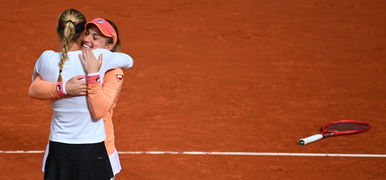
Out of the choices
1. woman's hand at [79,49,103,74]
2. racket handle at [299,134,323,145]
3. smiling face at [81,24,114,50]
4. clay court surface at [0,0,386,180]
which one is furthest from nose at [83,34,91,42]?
racket handle at [299,134,323,145]

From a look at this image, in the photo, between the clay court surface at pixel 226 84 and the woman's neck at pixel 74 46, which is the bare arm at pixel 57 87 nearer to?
the woman's neck at pixel 74 46

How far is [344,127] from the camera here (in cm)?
920

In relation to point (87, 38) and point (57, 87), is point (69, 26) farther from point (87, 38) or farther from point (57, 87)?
point (57, 87)

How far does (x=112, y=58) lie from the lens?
4.14 m

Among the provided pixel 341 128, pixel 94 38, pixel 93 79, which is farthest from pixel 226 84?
pixel 93 79

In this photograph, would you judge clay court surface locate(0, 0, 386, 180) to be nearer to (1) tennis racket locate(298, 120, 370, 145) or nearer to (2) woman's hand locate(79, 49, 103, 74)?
(1) tennis racket locate(298, 120, 370, 145)

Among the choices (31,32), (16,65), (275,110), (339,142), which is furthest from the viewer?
(31,32)

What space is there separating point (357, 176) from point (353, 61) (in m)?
4.71

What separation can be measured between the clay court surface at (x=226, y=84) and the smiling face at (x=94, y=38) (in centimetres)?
331

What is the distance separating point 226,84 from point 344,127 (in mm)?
2418

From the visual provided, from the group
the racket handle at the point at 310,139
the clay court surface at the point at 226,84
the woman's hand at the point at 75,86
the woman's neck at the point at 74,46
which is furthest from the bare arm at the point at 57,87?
the racket handle at the point at 310,139

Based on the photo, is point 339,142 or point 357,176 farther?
point 339,142

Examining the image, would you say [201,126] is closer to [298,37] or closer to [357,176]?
[357,176]

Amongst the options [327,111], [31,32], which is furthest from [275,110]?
[31,32]
